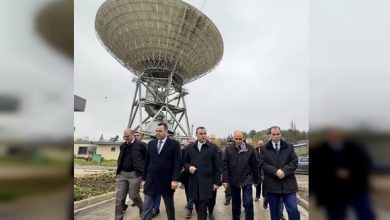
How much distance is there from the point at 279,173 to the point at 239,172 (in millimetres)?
1213

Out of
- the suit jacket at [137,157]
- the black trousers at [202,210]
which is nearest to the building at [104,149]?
the suit jacket at [137,157]

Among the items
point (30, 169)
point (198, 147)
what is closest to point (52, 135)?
point (30, 169)

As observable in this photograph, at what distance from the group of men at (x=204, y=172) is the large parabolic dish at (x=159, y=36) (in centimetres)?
1949

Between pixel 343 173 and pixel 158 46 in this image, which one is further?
pixel 158 46

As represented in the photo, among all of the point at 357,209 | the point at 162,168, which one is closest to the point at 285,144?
the point at 162,168

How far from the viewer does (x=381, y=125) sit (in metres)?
0.89

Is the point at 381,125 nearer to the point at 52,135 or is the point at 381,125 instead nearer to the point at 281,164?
the point at 52,135

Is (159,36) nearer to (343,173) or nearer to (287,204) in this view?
(287,204)

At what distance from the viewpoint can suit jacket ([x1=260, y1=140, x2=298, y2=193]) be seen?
4.61 metres

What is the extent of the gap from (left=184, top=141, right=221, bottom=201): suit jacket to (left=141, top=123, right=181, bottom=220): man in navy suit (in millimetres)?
405

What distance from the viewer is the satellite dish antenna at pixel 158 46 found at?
2395cm

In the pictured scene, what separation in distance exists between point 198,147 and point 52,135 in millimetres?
4898

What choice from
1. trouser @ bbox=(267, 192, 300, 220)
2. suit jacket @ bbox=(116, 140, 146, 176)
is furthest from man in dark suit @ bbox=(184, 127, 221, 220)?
trouser @ bbox=(267, 192, 300, 220)

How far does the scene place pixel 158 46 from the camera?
86.1 ft
